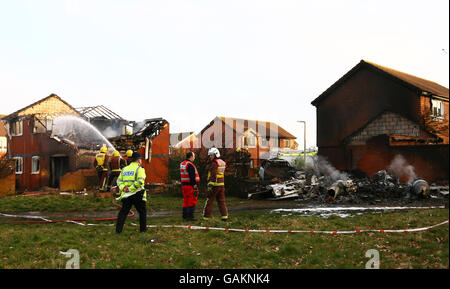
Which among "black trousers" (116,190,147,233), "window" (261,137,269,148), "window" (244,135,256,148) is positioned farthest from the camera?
"window" (261,137,269,148)

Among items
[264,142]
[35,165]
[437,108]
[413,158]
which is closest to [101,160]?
[35,165]

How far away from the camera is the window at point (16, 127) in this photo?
25.0 metres

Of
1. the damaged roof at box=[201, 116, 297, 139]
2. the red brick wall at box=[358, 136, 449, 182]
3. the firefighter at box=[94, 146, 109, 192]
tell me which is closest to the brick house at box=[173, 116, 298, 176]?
the damaged roof at box=[201, 116, 297, 139]

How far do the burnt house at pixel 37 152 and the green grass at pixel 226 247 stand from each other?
15.0 metres

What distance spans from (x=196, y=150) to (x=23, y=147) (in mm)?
13674

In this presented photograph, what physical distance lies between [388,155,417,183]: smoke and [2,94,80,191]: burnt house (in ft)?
59.9

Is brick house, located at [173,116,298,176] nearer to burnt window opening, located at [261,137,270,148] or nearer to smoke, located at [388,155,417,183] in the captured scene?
burnt window opening, located at [261,137,270,148]

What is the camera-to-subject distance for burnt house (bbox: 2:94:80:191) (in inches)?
891

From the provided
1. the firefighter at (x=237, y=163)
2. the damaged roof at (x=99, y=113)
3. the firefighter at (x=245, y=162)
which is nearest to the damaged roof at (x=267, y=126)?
the damaged roof at (x=99, y=113)

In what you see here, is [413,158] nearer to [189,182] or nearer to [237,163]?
[237,163]

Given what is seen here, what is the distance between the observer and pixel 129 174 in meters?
8.08

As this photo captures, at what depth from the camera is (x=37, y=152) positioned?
23406 mm

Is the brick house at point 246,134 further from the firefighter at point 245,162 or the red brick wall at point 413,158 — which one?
the firefighter at point 245,162
